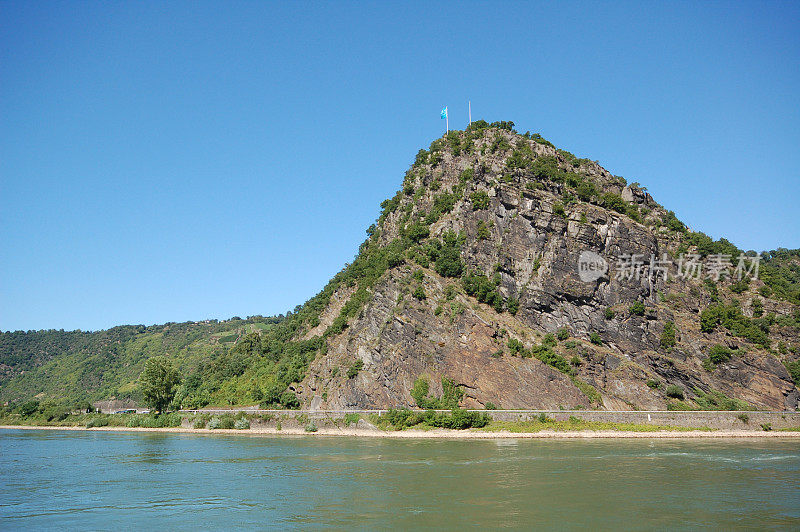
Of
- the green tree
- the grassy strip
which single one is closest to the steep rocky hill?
the grassy strip

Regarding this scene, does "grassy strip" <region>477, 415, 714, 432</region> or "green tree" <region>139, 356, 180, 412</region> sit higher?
"green tree" <region>139, 356, 180, 412</region>

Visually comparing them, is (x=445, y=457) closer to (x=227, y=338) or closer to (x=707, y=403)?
(x=707, y=403)

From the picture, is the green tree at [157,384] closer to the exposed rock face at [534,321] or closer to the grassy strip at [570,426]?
the exposed rock face at [534,321]

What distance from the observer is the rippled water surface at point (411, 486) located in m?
27.8

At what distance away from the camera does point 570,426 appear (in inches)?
2402

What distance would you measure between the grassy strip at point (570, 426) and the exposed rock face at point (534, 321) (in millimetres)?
3376

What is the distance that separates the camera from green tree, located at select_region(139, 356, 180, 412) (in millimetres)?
79375

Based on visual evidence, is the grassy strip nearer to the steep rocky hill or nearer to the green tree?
the steep rocky hill

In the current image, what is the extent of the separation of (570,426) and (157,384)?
5668cm

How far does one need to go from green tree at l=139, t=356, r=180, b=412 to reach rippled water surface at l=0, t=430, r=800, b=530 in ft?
76.0

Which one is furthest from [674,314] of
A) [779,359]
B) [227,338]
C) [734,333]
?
[227,338]

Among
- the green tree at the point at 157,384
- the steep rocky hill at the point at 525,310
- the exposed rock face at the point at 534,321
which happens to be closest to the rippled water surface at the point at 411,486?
the exposed rock face at the point at 534,321

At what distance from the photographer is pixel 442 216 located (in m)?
89.7

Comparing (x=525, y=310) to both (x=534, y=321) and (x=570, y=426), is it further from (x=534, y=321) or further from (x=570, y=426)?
(x=570, y=426)
